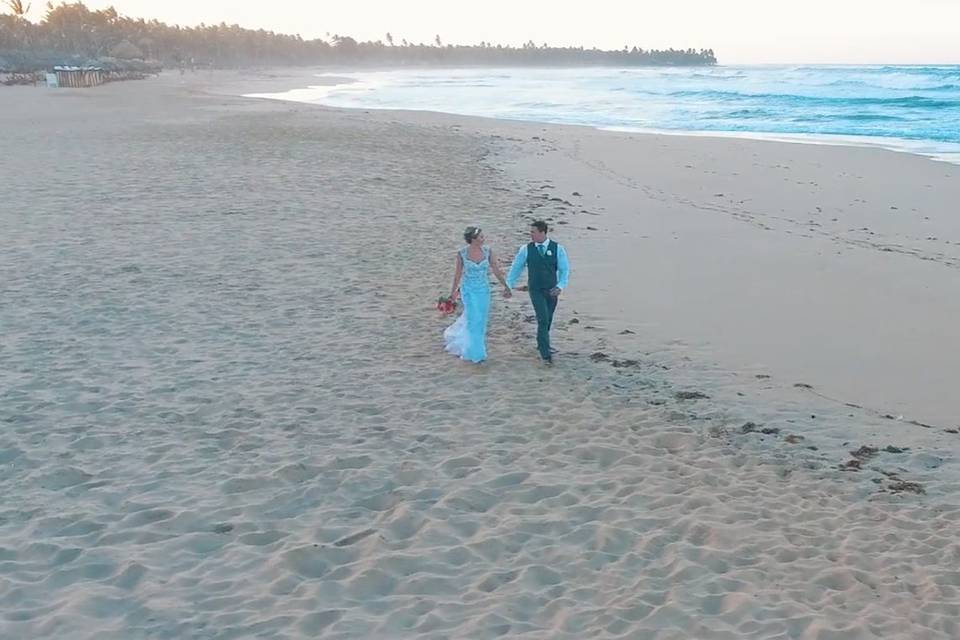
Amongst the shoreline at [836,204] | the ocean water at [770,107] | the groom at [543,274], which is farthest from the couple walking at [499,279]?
the ocean water at [770,107]

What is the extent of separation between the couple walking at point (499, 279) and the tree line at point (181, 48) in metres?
69.8

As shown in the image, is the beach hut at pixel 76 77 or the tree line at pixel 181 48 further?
the tree line at pixel 181 48

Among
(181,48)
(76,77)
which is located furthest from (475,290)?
(181,48)

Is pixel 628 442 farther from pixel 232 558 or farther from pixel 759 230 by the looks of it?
pixel 759 230

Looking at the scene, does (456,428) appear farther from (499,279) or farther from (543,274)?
(543,274)

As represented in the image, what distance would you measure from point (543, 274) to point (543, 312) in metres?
0.38

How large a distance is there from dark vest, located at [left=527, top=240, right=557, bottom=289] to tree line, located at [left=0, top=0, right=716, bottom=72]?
2757 inches

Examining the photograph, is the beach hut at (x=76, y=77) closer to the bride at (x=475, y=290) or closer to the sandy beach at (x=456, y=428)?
the sandy beach at (x=456, y=428)

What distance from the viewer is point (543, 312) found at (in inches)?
341

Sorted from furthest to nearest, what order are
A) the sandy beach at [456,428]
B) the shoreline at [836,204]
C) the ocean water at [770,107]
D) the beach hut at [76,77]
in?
the beach hut at [76,77], the ocean water at [770,107], the shoreline at [836,204], the sandy beach at [456,428]

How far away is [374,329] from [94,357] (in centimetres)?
278

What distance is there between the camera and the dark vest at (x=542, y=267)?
8500 mm

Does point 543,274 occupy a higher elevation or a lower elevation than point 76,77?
lower

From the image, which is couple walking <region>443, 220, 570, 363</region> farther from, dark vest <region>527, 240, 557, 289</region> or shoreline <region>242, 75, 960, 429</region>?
shoreline <region>242, 75, 960, 429</region>
